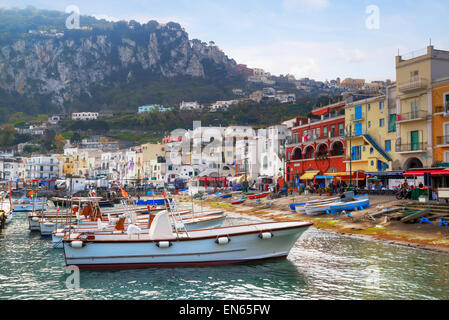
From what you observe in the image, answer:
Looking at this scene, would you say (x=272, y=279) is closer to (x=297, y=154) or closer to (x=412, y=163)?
(x=412, y=163)

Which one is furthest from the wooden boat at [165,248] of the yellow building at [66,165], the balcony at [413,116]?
the yellow building at [66,165]

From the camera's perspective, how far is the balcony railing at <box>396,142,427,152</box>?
42688 millimetres

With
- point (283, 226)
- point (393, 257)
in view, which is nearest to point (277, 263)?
point (283, 226)

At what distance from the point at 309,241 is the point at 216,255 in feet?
31.2

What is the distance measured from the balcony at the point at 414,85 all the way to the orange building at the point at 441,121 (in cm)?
94

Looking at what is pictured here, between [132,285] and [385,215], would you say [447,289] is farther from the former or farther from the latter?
[385,215]

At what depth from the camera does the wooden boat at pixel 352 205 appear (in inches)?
1467

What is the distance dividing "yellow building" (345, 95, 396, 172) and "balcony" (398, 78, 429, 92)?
6.46m

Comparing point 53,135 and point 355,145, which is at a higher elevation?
point 53,135

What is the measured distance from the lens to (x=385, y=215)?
104ft

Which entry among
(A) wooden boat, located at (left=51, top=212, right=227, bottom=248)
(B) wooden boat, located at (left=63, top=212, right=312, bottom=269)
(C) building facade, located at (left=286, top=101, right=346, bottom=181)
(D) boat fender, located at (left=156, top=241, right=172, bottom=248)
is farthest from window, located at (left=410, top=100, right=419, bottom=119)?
(D) boat fender, located at (left=156, top=241, right=172, bottom=248)

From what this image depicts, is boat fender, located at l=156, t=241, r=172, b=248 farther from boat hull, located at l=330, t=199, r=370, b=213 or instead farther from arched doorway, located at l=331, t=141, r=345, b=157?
arched doorway, located at l=331, t=141, r=345, b=157

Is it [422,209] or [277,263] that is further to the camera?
[422,209]

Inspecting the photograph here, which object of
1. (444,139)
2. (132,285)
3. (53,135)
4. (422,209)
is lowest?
(132,285)
